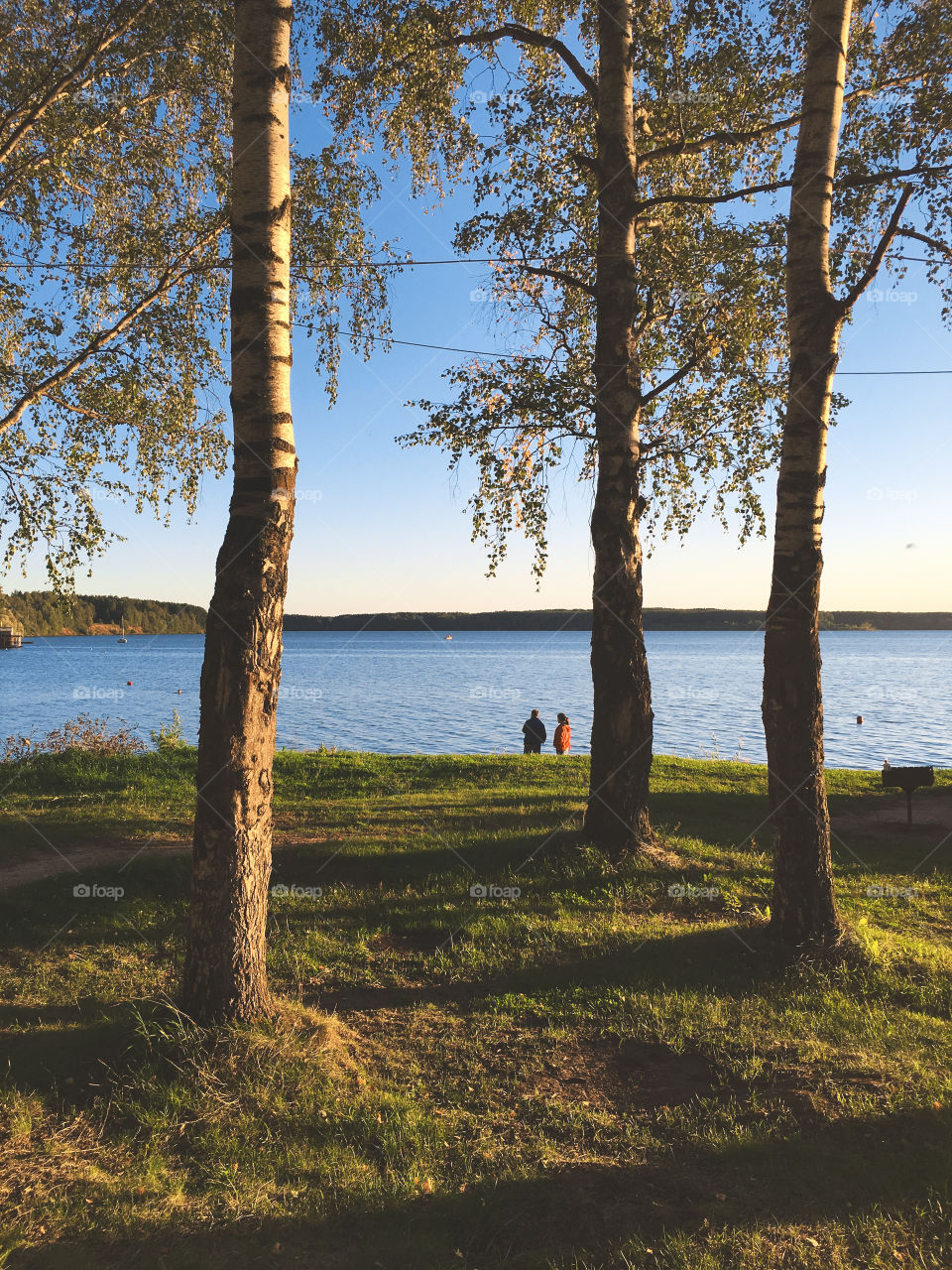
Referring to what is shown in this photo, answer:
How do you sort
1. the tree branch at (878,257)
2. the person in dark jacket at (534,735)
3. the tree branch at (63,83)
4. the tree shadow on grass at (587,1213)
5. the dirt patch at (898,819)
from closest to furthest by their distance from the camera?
the tree shadow on grass at (587,1213) < the tree branch at (878,257) < the tree branch at (63,83) < the dirt patch at (898,819) < the person in dark jacket at (534,735)

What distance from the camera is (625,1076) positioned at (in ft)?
15.9

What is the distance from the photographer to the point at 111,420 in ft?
38.0

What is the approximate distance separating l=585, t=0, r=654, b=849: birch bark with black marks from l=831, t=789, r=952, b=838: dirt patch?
18.6 ft

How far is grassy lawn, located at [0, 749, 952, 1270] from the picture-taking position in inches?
135

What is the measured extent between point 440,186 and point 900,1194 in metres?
11.8

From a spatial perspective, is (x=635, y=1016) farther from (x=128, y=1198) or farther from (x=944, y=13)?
(x=944, y=13)

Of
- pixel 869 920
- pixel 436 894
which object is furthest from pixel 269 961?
pixel 869 920

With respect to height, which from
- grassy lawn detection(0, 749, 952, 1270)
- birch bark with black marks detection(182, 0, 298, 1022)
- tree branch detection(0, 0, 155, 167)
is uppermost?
tree branch detection(0, 0, 155, 167)

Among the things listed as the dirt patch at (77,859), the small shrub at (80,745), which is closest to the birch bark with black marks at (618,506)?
the dirt patch at (77,859)

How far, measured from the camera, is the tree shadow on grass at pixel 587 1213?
3.26 m

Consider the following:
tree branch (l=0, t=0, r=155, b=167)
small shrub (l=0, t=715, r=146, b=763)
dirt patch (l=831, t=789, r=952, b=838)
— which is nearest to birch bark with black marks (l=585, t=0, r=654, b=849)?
dirt patch (l=831, t=789, r=952, b=838)

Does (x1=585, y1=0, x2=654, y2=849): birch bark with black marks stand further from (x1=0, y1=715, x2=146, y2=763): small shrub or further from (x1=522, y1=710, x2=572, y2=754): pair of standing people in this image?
(x1=522, y1=710, x2=572, y2=754): pair of standing people

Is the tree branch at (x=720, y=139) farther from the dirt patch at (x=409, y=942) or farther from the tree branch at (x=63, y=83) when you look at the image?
the dirt patch at (x=409, y=942)

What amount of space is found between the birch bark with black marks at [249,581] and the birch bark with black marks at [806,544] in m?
4.23
